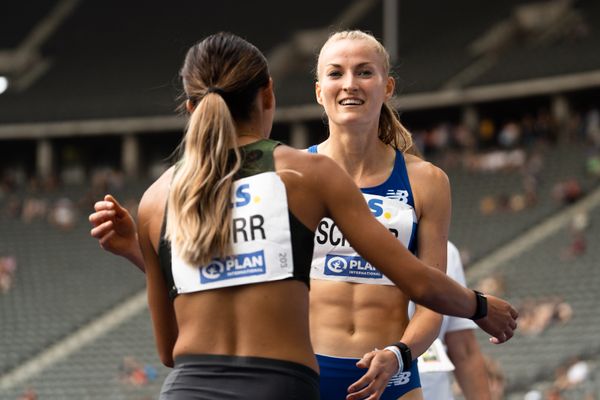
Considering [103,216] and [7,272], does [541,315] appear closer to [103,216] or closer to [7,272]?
[7,272]

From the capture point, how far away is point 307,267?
11.3ft

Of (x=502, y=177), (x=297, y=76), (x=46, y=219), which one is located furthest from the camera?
(x=297, y=76)

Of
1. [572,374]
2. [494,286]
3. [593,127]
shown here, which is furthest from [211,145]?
[593,127]

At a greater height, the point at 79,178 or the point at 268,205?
the point at 79,178

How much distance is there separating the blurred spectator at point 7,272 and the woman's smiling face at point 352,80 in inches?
960

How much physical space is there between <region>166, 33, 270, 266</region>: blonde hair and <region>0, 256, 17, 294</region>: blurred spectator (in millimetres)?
25616

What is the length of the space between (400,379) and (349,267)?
476mm

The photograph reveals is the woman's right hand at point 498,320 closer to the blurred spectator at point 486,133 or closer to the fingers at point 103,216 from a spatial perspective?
the fingers at point 103,216

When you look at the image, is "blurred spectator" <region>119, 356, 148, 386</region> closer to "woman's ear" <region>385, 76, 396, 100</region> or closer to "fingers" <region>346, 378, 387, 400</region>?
"woman's ear" <region>385, 76, 396, 100</region>

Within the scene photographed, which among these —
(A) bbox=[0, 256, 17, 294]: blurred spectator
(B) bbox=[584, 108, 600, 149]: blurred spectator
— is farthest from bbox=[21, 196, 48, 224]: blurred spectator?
(B) bbox=[584, 108, 600, 149]: blurred spectator

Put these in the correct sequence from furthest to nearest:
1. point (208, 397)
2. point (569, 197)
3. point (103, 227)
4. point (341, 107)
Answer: point (569, 197), point (341, 107), point (103, 227), point (208, 397)

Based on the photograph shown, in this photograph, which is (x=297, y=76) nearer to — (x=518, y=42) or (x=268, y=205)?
(x=518, y=42)

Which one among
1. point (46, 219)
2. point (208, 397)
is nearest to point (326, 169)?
point (208, 397)

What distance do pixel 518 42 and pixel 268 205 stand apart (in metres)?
30.9
